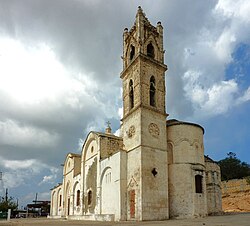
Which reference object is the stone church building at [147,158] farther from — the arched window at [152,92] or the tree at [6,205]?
the tree at [6,205]

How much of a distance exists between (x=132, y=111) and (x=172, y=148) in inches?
188

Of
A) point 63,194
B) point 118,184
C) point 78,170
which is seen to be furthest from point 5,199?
point 118,184

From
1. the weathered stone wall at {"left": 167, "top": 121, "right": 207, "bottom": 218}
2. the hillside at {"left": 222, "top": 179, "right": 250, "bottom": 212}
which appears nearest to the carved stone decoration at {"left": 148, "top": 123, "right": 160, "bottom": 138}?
the weathered stone wall at {"left": 167, "top": 121, "right": 207, "bottom": 218}

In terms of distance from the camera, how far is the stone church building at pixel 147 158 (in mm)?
23672

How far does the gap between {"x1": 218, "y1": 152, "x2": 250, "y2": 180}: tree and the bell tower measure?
42756 millimetres

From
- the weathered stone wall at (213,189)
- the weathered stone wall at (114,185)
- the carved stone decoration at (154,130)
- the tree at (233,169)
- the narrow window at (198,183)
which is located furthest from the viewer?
the tree at (233,169)

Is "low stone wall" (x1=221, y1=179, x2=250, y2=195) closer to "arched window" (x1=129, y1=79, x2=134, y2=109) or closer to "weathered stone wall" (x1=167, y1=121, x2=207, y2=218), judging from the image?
"weathered stone wall" (x1=167, y1=121, x2=207, y2=218)

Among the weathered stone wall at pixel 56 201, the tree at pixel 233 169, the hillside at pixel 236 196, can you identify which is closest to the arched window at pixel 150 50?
the hillside at pixel 236 196

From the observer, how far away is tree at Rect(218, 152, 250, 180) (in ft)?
206

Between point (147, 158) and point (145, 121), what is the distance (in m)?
3.15

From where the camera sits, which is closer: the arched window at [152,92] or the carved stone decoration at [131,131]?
the carved stone decoration at [131,131]

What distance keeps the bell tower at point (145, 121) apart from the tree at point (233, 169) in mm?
42756

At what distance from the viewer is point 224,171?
64.3 m

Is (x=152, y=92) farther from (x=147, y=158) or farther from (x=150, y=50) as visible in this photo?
(x=147, y=158)
